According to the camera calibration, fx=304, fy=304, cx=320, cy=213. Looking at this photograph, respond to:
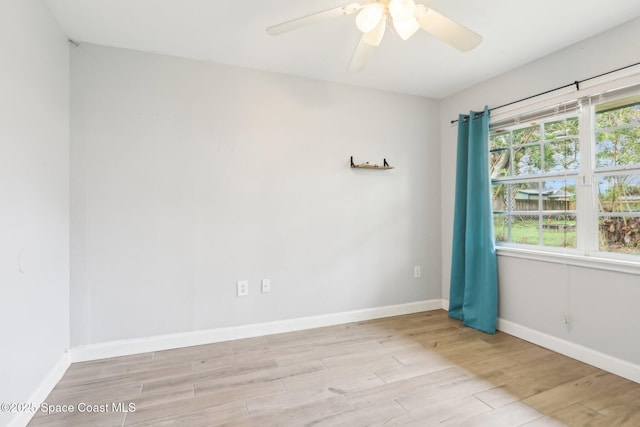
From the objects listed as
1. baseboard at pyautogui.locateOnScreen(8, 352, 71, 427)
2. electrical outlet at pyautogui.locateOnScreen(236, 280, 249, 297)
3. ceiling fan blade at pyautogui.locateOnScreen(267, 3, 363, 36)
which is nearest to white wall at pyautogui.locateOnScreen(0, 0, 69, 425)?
baseboard at pyautogui.locateOnScreen(8, 352, 71, 427)

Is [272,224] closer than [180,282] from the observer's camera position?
No

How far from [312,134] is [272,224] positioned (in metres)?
0.94

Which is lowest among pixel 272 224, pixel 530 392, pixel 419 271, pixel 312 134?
pixel 530 392

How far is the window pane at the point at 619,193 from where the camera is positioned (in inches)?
81.2

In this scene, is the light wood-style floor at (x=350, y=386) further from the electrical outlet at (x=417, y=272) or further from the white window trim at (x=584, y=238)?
the electrical outlet at (x=417, y=272)

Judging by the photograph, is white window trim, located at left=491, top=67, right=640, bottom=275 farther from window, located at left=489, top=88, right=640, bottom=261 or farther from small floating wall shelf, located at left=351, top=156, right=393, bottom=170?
small floating wall shelf, located at left=351, top=156, right=393, bottom=170

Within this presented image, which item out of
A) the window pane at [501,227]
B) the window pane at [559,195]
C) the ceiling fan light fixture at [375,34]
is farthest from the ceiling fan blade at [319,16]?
the window pane at [501,227]

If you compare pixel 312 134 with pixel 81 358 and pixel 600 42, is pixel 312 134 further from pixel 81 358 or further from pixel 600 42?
pixel 81 358

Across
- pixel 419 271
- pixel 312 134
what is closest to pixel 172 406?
pixel 312 134

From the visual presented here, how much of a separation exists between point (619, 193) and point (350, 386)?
7.51 feet

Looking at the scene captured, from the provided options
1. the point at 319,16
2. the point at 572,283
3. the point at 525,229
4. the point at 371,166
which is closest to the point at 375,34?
the point at 319,16

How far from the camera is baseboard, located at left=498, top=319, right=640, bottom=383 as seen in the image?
78.9 inches

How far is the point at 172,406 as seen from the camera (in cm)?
174

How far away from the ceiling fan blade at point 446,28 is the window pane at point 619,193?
153 cm
